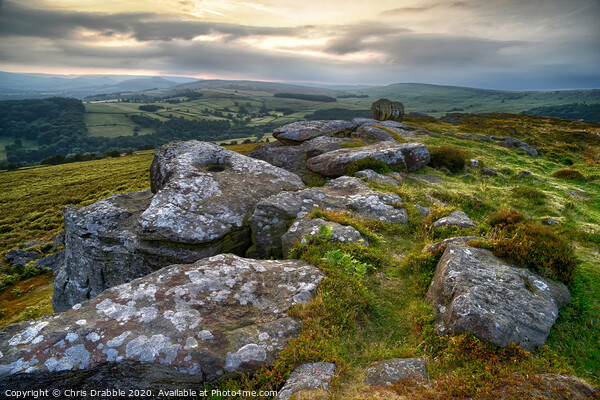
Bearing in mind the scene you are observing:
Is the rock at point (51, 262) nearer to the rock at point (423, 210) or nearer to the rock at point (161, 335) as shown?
the rock at point (161, 335)

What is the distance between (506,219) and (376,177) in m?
6.39

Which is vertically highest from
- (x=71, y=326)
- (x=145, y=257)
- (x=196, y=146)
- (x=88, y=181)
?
(x=196, y=146)

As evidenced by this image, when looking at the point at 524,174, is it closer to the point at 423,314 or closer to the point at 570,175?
the point at 570,175

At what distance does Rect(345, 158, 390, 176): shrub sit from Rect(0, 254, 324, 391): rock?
941cm

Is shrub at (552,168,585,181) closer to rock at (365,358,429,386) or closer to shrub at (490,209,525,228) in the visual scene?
shrub at (490,209,525,228)

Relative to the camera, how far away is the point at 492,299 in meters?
5.52

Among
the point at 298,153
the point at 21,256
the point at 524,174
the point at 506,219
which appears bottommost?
the point at 21,256

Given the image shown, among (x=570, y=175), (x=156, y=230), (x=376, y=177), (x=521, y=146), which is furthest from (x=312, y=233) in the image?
(x=521, y=146)

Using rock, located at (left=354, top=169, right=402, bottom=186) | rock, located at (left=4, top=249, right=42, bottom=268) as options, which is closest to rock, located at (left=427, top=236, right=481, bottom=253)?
rock, located at (left=354, top=169, right=402, bottom=186)

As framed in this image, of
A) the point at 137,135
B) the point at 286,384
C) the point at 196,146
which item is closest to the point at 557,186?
the point at 286,384

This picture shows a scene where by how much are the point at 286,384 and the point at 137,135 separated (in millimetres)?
215107

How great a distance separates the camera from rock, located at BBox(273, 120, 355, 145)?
69.2 ft

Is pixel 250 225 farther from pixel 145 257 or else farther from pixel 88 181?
pixel 88 181

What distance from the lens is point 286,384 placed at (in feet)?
14.8
